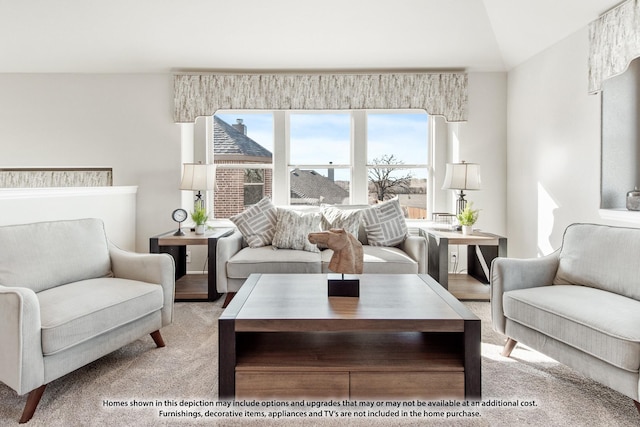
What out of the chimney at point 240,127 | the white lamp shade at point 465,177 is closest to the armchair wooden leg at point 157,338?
the chimney at point 240,127

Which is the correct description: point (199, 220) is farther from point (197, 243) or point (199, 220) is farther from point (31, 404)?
point (31, 404)

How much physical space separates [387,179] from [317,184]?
82 cm

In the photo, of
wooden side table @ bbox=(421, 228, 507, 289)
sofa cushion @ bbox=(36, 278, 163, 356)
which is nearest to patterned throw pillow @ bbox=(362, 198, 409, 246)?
wooden side table @ bbox=(421, 228, 507, 289)

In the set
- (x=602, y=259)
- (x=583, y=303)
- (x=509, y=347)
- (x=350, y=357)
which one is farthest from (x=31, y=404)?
(x=602, y=259)

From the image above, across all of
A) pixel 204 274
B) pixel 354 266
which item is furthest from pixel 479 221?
pixel 204 274

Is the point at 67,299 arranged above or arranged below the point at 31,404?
above

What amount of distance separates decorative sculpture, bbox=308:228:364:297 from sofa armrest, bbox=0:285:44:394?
1338 millimetres

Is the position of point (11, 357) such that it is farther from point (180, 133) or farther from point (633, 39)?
point (633, 39)

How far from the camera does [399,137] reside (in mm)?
4703

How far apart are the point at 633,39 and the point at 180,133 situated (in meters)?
3.97

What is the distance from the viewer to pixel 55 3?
3.59 m

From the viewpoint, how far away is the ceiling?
3.60m

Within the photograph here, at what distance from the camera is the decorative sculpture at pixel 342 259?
7.15 ft

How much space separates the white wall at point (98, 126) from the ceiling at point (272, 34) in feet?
0.58
